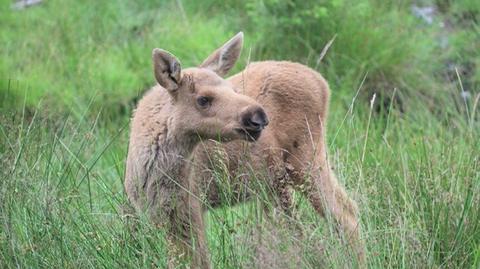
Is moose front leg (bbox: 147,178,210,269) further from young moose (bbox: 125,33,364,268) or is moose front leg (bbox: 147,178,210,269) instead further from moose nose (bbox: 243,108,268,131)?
moose nose (bbox: 243,108,268,131)

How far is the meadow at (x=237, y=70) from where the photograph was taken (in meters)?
5.96

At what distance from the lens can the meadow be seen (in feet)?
19.5

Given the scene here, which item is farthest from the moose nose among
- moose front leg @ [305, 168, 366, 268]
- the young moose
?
moose front leg @ [305, 168, 366, 268]

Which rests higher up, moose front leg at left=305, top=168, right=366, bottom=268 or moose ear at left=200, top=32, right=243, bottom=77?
moose ear at left=200, top=32, right=243, bottom=77

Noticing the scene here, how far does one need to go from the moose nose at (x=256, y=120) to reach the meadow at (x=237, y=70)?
0.38 m

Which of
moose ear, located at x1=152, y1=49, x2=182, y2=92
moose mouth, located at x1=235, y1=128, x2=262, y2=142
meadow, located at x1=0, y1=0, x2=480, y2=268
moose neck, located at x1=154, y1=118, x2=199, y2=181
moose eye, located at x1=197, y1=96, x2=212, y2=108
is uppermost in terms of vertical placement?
moose ear, located at x1=152, y1=49, x2=182, y2=92

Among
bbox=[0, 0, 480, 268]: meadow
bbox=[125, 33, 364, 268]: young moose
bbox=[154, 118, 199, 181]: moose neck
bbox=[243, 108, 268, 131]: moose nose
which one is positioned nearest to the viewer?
bbox=[0, 0, 480, 268]: meadow

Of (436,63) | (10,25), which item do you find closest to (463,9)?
(436,63)

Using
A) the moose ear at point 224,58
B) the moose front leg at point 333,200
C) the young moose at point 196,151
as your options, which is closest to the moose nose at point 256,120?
the young moose at point 196,151

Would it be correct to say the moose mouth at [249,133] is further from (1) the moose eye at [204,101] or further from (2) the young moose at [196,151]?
(1) the moose eye at [204,101]

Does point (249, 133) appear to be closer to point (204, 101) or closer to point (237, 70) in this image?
point (204, 101)

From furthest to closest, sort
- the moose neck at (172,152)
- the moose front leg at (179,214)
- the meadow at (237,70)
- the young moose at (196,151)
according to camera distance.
Answer: 1. the moose neck at (172,152)
2. the moose front leg at (179,214)
3. the young moose at (196,151)
4. the meadow at (237,70)

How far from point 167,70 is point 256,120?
0.66 meters

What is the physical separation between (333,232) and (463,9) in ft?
22.2
